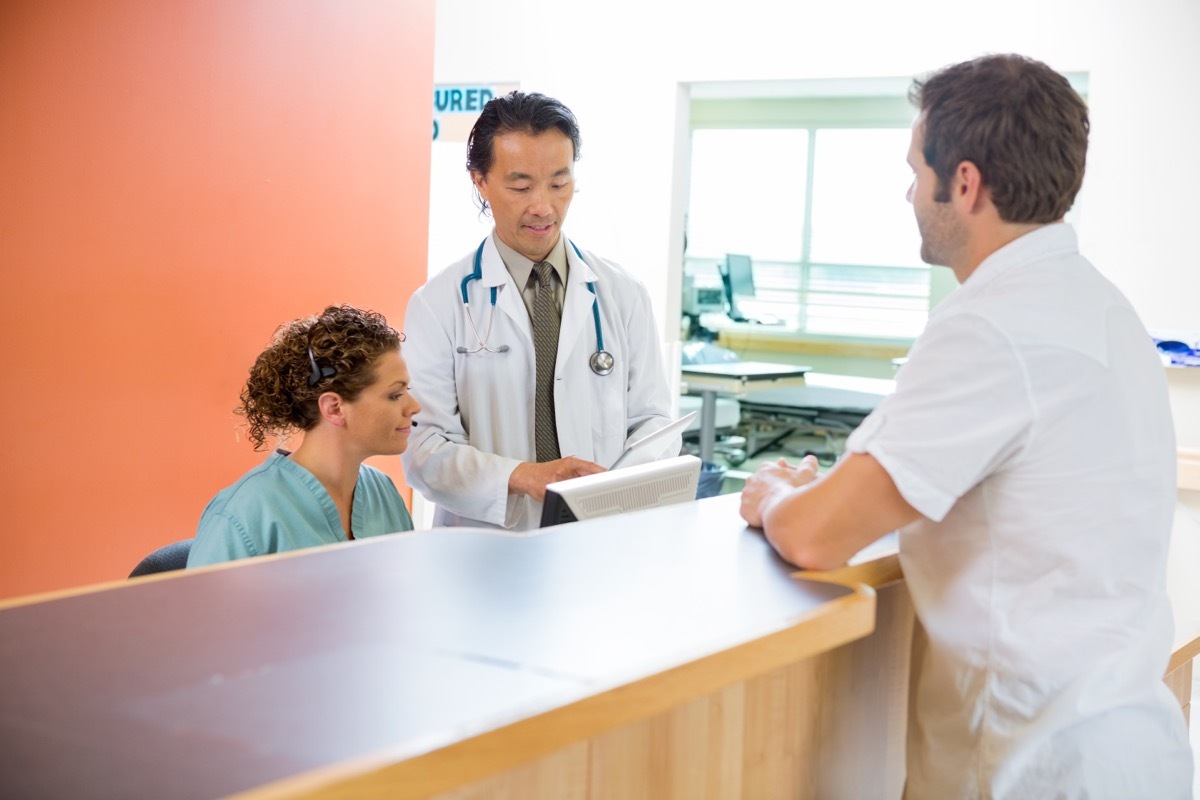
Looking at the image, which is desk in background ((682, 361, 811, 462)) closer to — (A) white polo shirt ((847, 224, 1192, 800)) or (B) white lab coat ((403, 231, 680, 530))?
(B) white lab coat ((403, 231, 680, 530))

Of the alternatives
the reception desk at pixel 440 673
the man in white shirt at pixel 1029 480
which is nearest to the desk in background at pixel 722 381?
the reception desk at pixel 440 673

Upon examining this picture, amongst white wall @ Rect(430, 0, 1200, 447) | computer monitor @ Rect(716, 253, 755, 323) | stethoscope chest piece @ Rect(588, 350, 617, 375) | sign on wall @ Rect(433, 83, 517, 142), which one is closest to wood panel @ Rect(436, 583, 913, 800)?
stethoscope chest piece @ Rect(588, 350, 617, 375)

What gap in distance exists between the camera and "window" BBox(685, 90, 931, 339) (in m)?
8.34

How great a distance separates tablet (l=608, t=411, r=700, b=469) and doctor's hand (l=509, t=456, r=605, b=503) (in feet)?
0.54

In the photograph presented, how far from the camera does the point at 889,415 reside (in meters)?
1.28

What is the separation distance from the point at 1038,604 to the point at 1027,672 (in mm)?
81

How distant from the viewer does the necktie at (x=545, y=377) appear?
242 centimetres

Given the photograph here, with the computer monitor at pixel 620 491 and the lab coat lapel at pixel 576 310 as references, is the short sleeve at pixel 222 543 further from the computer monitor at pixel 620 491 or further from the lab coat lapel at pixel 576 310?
the lab coat lapel at pixel 576 310

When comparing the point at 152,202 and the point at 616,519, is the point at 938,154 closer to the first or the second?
the point at 616,519

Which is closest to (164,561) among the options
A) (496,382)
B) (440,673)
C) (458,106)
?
(496,382)

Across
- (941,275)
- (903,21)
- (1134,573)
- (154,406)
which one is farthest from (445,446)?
(941,275)

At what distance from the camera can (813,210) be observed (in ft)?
28.0

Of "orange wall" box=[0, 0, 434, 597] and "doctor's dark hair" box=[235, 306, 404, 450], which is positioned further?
"orange wall" box=[0, 0, 434, 597]

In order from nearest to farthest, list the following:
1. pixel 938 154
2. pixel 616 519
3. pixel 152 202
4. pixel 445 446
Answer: pixel 938 154, pixel 616 519, pixel 445 446, pixel 152 202
